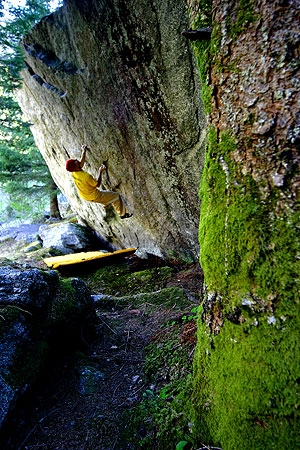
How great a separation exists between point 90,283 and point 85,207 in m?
4.21

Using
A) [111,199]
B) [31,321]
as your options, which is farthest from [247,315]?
[111,199]

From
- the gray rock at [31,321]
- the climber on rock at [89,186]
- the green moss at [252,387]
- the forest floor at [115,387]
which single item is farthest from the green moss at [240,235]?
the climber on rock at [89,186]

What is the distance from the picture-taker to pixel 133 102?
6.18m

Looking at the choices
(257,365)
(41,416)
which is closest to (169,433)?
(257,365)

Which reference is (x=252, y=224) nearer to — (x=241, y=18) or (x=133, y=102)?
(x=241, y=18)

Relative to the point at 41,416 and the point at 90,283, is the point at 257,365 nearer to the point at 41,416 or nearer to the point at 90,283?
the point at 41,416

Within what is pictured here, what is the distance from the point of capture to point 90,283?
26.0 ft

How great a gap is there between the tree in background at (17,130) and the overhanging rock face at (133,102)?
1.74 feet

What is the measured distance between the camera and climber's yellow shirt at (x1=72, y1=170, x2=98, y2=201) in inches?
287

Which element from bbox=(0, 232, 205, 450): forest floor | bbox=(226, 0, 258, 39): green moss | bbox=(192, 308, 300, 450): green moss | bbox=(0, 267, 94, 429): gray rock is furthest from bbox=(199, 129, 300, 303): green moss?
bbox=(0, 267, 94, 429): gray rock

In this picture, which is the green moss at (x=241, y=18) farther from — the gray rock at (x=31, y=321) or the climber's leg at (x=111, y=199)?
the climber's leg at (x=111, y=199)

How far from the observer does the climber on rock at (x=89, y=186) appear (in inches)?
284

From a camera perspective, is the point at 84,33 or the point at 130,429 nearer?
the point at 130,429

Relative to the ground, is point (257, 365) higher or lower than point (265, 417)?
higher
